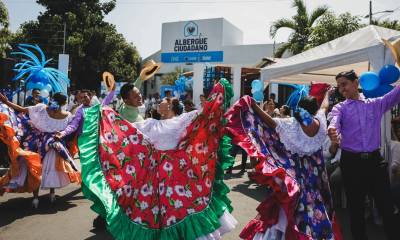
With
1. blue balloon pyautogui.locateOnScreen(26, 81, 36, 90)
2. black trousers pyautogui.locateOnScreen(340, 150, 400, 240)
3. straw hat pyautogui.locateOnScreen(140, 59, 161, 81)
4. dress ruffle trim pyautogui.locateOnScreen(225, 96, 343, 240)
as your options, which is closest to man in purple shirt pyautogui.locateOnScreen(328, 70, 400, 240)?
black trousers pyautogui.locateOnScreen(340, 150, 400, 240)

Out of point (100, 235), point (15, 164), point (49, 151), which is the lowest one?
point (100, 235)

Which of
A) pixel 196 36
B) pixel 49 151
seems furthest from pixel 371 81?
pixel 196 36

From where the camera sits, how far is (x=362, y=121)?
11.7ft

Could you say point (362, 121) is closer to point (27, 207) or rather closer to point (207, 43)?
point (27, 207)

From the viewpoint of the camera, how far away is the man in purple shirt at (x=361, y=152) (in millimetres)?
3518

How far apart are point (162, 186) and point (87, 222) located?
1.70 metres

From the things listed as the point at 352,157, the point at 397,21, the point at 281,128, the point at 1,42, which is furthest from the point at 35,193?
the point at 397,21

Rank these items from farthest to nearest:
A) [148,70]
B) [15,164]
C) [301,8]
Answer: [301,8], [15,164], [148,70]

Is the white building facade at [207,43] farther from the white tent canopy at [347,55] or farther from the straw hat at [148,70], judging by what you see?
the straw hat at [148,70]

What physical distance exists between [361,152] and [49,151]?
434 cm

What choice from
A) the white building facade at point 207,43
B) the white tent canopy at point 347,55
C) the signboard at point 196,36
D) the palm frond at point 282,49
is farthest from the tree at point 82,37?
the white tent canopy at point 347,55

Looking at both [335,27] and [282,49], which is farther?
[282,49]

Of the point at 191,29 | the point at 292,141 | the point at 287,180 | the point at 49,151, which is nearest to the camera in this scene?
the point at 287,180

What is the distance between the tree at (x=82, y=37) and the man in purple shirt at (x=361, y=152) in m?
22.2
